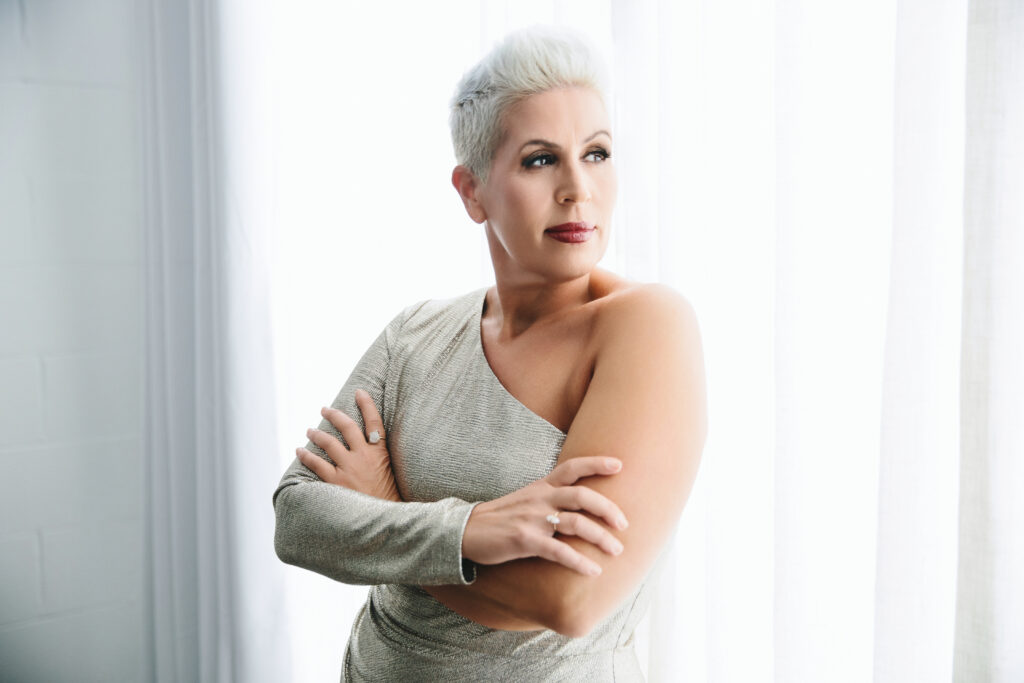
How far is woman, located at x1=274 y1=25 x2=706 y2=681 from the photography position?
86 centimetres

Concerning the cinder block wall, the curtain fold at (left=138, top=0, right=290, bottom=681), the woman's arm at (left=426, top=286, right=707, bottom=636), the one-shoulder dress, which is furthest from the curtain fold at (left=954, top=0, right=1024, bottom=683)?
the cinder block wall

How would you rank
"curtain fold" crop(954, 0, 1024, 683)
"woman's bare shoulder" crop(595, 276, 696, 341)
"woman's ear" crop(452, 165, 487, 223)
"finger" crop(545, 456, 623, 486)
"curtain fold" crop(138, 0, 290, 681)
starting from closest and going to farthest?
1. "curtain fold" crop(954, 0, 1024, 683)
2. "finger" crop(545, 456, 623, 486)
3. "woman's bare shoulder" crop(595, 276, 696, 341)
4. "woman's ear" crop(452, 165, 487, 223)
5. "curtain fold" crop(138, 0, 290, 681)

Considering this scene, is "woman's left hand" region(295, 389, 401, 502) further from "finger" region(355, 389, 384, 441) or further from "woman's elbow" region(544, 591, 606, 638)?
"woman's elbow" region(544, 591, 606, 638)

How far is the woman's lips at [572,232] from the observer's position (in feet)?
3.28

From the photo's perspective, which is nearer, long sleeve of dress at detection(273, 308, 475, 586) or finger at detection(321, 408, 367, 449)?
long sleeve of dress at detection(273, 308, 475, 586)

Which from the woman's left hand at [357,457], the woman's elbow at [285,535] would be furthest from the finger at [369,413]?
the woman's elbow at [285,535]

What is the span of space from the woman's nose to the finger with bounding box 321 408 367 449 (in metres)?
0.44

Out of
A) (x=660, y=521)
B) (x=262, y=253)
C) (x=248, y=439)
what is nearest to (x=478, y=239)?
(x=262, y=253)

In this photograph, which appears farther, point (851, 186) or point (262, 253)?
point (262, 253)

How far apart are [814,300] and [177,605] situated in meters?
1.77

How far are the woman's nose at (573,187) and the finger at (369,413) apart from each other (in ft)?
1.35

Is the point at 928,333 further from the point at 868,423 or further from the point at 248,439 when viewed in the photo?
the point at 248,439

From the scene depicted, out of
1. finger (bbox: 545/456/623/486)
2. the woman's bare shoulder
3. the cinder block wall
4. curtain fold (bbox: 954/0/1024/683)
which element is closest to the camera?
curtain fold (bbox: 954/0/1024/683)

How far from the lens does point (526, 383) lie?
105 centimetres
